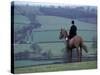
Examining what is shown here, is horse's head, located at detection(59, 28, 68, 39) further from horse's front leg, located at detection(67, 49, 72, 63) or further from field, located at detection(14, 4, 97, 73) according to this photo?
horse's front leg, located at detection(67, 49, 72, 63)

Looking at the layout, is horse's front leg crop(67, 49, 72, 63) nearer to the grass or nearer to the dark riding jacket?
the grass

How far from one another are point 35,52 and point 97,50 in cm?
69

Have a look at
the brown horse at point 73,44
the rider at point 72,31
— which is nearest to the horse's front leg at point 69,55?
the brown horse at point 73,44

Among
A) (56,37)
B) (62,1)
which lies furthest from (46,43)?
(62,1)

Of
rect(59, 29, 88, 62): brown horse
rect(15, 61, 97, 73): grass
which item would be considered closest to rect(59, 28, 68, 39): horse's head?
rect(59, 29, 88, 62): brown horse

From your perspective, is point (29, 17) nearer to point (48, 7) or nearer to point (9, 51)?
point (48, 7)

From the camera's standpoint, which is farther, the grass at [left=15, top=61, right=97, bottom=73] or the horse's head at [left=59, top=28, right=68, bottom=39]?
the horse's head at [left=59, top=28, right=68, bottom=39]

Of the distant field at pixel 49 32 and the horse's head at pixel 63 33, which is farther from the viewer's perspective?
the horse's head at pixel 63 33

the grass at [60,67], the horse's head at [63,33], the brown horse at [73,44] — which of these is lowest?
the grass at [60,67]

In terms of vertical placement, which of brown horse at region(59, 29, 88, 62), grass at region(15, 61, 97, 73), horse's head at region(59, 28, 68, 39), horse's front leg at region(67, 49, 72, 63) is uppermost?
horse's head at region(59, 28, 68, 39)

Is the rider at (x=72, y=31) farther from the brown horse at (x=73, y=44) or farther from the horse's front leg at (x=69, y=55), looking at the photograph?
the horse's front leg at (x=69, y=55)

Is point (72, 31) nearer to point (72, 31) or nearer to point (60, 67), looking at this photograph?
point (72, 31)

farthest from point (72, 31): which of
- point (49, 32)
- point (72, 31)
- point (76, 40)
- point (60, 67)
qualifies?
point (60, 67)

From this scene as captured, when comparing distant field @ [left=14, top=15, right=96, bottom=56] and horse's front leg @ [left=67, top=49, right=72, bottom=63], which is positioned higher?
distant field @ [left=14, top=15, right=96, bottom=56]
